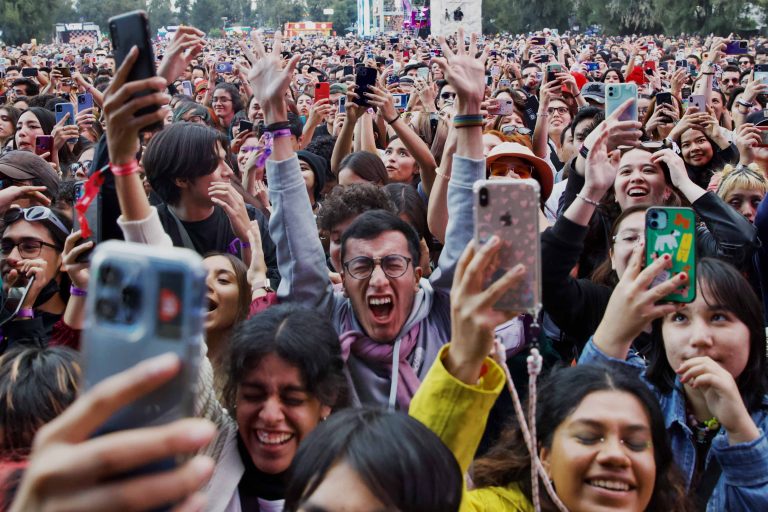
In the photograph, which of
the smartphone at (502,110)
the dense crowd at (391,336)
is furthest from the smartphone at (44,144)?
the smartphone at (502,110)

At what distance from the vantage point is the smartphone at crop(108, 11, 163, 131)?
6.70 feet

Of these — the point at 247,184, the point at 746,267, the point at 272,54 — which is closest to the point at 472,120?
the point at 272,54

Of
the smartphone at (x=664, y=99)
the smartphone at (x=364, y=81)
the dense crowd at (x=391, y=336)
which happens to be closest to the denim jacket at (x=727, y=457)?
the dense crowd at (x=391, y=336)

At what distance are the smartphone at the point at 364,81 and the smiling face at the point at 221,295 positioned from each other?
244 centimetres

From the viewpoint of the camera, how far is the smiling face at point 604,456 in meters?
2.15

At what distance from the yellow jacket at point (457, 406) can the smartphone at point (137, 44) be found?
84 cm

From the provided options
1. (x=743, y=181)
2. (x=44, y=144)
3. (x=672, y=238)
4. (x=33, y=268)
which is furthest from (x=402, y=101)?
(x=672, y=238)

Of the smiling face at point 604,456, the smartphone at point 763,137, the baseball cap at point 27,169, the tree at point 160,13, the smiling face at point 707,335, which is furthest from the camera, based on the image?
the tree at point 160,13

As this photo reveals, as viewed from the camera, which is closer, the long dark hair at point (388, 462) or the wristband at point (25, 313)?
the long dark hair at point (388, 462)

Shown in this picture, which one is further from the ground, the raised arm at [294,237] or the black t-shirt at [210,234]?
the raised arm at [294,237]

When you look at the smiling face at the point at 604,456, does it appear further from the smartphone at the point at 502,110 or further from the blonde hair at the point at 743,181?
the smartphone at the point at 502,110

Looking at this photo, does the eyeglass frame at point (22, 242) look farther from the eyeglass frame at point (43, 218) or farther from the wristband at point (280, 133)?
the wristband at point (280, 133)

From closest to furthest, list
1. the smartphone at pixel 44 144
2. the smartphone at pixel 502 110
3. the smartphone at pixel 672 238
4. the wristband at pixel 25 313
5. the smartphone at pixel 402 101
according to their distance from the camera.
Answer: the smartphone at pixel 672 238 → the wristband at pixel 25 313 → the smartphone at pixel 44 144 → the smartphone at pixel 502 110 → the smartphone at pixel 402 101

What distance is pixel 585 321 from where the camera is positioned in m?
3.43
